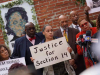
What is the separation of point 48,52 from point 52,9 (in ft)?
8.53

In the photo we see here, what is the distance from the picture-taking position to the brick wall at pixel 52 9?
566 cm

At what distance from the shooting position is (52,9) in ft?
18.9

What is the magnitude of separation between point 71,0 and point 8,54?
2.71 metres

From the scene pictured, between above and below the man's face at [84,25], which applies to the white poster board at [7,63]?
below

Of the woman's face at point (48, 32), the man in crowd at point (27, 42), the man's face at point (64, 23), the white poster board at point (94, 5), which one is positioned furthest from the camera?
the white poster board at point (94, 5)

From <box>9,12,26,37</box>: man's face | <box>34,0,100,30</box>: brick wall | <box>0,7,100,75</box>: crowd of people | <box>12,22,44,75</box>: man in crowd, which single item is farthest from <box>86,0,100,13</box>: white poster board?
<box>9,12,26,37</box>: man's face

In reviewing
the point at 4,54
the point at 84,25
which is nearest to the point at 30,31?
the point at 4,54

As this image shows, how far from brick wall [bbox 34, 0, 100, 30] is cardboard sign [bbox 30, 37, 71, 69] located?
95.1 inches

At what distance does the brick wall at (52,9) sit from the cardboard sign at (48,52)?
7.92 ft

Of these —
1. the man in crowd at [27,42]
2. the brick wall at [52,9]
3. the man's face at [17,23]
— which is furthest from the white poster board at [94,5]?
the man's face at [17,23]

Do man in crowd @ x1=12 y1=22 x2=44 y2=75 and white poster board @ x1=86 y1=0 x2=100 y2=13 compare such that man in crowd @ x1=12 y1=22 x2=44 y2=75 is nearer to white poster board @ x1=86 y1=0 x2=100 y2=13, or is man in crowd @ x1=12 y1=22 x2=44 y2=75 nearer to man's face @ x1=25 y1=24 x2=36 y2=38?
man's face @ x1=25 y1=24 x2=36 y2=38

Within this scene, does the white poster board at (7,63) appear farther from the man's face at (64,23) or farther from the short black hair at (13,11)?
the short black hair at (13,11)

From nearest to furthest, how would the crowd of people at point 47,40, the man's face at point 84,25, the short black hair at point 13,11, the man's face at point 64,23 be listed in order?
the crowd of people at point 47,40
the man's face at point 84,25
the man's face at point 64,23
the short black hair at point 13,11

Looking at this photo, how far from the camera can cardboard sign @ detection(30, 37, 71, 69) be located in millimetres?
3355
